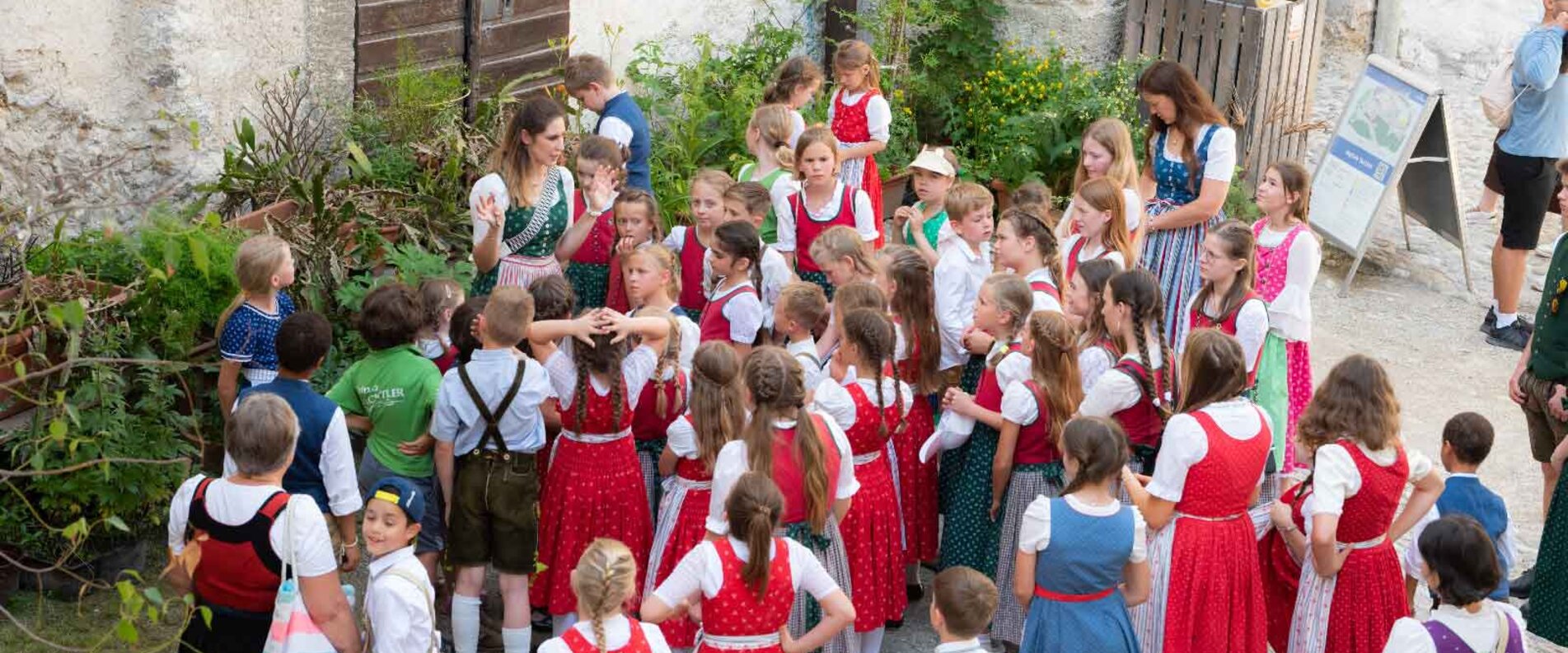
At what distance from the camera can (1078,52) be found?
34.0 ft

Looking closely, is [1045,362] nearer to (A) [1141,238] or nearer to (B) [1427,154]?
(A) [1141,238]

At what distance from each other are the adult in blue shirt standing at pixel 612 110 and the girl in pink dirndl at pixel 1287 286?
251 cm

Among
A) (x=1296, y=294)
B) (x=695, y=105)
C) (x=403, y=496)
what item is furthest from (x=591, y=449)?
(x=695, y=105)

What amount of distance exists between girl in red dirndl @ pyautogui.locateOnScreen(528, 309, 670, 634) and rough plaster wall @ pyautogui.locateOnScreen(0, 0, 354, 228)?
6.62ft

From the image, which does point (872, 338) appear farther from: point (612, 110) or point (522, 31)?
point (522, 31)

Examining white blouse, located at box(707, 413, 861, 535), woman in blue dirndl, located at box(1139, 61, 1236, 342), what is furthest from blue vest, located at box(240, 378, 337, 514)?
woman in blue dirndl, located at box(1139, 61, 1236, 342)

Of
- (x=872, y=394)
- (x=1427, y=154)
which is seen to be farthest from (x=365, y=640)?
(x=1427, y=154)

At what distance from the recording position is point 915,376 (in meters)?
5.54

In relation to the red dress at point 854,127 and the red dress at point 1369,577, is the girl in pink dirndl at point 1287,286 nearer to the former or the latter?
the red dress at point 1369,577

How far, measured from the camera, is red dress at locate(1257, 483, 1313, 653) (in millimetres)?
5125

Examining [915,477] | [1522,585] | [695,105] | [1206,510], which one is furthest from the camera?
[695,105]

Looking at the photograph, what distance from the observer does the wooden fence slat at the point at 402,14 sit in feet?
24.9

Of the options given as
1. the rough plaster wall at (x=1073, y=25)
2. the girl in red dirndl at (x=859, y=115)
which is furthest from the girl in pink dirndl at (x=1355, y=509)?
the rough plaster wall at (x=1073, y=25)

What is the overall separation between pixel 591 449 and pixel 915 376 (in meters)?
1.12
